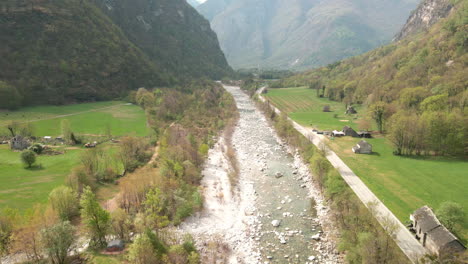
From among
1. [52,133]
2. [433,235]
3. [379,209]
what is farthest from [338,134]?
[52,133]

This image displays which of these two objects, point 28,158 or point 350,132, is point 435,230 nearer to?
point 350,132

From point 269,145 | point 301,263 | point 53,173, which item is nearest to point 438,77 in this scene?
point 269,145

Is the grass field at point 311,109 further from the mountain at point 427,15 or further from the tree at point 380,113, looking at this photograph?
the mountain at point 427,15

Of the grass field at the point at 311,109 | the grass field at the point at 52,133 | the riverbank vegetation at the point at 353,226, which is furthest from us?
the grass field at the point at 311,109

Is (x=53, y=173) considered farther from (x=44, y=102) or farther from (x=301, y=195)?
(x=44, y=102)

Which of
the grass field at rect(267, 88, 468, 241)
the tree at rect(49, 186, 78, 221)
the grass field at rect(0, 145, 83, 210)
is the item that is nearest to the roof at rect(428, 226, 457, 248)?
the grass field at rect(267, 88, 468, 241)

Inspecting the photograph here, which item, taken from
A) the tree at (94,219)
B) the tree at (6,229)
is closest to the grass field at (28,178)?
the tree at (6,229)
